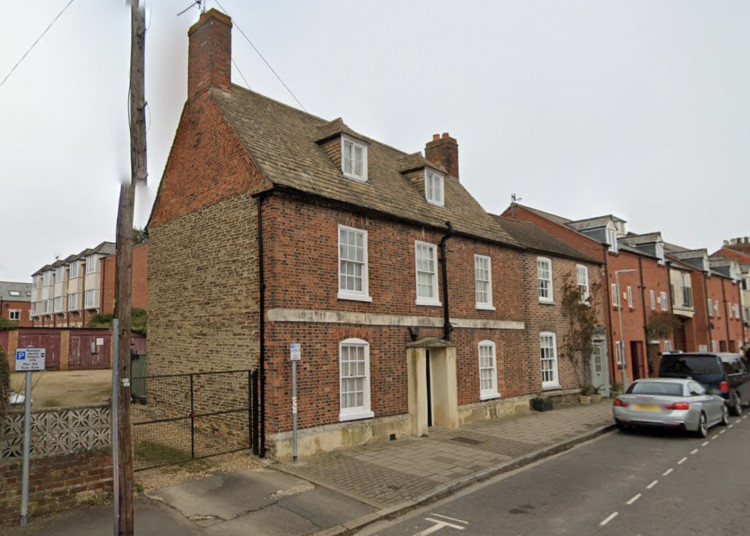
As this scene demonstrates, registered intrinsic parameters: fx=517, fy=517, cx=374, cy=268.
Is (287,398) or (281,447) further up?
(287,398)

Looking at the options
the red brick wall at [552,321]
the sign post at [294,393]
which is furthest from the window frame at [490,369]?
the sign post at [294,393]

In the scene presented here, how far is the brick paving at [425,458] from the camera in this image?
9.26 metres

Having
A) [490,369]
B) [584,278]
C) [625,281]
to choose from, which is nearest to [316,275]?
[490,369]

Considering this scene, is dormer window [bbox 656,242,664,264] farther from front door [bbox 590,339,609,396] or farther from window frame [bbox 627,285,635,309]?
front door [bbox 590,339,609,396]

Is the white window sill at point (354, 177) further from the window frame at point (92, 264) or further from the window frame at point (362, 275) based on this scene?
the window frame at point (92, 264)

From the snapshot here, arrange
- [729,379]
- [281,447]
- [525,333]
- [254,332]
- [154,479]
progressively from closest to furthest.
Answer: [154,479] < [281,447] < [254,332] < [729,379] < [525,333]

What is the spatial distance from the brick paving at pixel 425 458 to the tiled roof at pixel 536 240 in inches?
291

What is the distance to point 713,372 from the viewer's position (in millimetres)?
17297

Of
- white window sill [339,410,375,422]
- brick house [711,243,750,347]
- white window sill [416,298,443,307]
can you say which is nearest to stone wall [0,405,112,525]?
white window sill [339,410,375,422]

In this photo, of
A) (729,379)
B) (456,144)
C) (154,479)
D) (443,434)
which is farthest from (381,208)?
(729,379)

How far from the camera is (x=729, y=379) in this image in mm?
18062

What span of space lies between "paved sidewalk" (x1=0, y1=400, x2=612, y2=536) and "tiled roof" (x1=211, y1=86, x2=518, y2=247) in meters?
6.00

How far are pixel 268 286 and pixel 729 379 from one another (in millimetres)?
16588

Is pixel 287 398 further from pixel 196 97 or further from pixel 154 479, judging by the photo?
pixel 196 97
